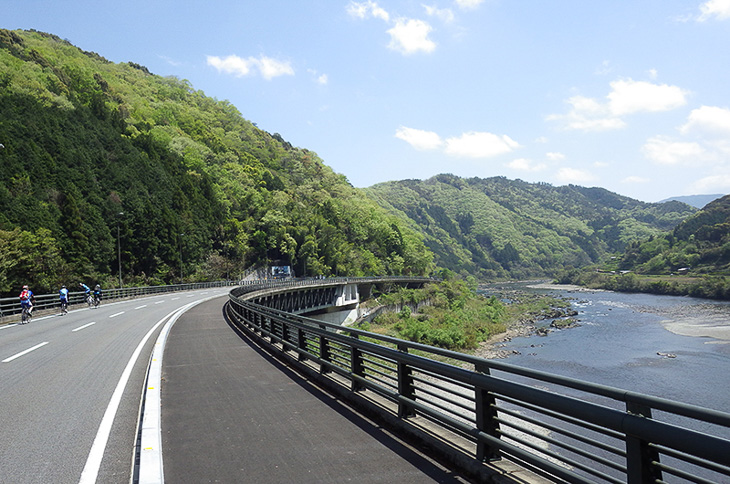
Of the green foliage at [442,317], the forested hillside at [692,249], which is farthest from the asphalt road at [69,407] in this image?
the forested hillside at [692,249]

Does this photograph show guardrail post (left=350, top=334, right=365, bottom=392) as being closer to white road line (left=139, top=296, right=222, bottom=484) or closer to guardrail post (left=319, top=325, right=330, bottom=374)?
guardrail post (left=319, top=325, right=330, bottom=374)

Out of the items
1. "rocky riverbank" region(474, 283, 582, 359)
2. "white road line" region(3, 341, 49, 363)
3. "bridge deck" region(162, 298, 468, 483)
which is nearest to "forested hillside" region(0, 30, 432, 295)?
"white road line" region(3, 341, 49, 363)

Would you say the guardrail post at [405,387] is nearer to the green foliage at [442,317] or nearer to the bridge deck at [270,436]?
the bridge deck at [270,436]

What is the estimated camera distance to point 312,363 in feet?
38.6

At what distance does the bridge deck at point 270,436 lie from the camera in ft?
16.6

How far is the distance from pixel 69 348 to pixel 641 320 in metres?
66.9

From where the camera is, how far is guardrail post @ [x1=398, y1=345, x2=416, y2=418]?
6718 mm

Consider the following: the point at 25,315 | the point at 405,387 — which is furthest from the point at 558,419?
the point at 25,315

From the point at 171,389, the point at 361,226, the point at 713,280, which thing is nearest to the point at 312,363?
the point at 171,389

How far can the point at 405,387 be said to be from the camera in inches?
268

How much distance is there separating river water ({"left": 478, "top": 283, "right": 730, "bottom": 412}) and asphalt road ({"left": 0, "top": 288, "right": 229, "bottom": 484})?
28.3 metres

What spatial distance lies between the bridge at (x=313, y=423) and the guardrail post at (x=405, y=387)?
0.02 metres

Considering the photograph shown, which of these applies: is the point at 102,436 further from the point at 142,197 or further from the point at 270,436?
the point at 142,197

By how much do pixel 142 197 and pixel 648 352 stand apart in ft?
219
